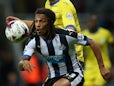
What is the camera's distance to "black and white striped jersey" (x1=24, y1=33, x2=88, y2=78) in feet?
33.9

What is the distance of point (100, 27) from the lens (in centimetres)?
1702

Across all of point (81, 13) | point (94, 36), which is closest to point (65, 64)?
point (94, 36)

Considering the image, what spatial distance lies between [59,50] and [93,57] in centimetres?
539

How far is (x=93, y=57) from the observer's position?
15.7 m

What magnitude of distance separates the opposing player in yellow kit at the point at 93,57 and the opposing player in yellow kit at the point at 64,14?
4.19 metres

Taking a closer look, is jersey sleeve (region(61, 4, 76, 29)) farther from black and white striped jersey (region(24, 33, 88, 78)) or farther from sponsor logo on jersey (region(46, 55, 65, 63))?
sponsor logo on jersey (region(46, 55, 65, 63))

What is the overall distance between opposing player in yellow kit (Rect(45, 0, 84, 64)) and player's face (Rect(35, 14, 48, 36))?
2.10 feet

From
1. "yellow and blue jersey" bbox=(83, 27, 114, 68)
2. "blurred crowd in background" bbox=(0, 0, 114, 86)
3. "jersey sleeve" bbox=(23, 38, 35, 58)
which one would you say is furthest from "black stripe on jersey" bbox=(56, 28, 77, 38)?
"blurred crowd in background" bbox=(0, 0, 114, 86)

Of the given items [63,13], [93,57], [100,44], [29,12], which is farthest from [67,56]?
[29,12]

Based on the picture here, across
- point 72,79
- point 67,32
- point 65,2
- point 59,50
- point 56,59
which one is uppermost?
point 65,2

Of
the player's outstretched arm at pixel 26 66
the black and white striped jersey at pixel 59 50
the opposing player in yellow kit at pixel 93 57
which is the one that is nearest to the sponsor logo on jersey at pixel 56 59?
the black and white striped jersey at pixel 59 50

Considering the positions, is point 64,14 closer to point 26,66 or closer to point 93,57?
point 26,66

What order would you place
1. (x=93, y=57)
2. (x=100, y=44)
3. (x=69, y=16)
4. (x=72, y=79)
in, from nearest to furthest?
(x=72, y=79)
(x=69, y=16)
(x=93, y=57)
(x=100, y=44)

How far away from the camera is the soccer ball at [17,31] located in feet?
35.1
